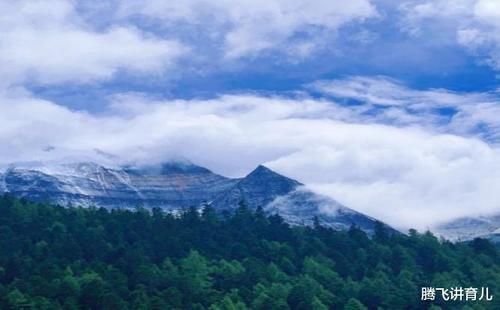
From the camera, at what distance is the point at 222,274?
412ft

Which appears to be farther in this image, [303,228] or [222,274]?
[303,228]

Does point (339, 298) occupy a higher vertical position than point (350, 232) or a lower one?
lower

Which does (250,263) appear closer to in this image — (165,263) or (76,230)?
(165,263)

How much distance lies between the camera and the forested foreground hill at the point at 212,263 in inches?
4304

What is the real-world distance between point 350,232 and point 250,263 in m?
36.0

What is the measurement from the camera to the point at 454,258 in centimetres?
14612

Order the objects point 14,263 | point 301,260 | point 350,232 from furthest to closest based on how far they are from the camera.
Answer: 1. point 350,232
2. point 301,260
3. point 14,263

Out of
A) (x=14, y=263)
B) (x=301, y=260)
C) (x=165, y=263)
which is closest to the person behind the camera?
(x=14, y=263)

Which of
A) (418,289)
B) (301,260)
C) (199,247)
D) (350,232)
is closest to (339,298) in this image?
(418,289)

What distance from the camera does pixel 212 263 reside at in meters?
134

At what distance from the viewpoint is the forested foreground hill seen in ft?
359

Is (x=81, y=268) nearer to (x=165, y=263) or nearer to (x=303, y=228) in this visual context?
(x=165, y=263)

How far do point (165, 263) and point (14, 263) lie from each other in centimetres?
2207

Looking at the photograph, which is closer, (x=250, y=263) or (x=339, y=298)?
(x=339, y=298)
